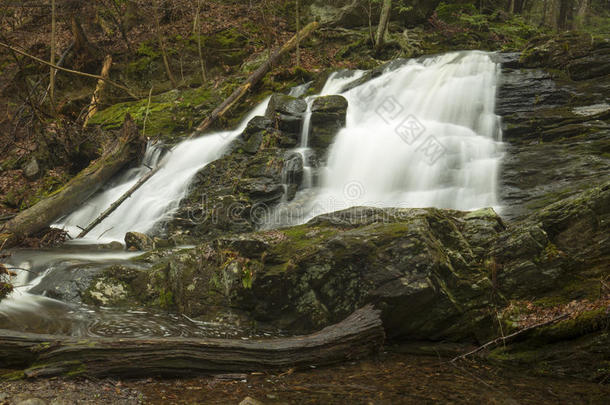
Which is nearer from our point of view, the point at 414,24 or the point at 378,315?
the point at 378,315

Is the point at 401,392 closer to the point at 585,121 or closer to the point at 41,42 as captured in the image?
the point at 585,121


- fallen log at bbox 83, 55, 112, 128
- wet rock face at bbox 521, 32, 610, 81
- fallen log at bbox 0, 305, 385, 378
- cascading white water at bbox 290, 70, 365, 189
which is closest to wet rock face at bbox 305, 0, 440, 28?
cascading white water at bbox 290, 70, 365, 189

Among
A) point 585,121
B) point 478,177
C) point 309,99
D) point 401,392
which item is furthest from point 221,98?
point 401,392

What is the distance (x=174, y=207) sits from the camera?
9.11 meters

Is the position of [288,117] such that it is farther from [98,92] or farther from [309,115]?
[98,92]

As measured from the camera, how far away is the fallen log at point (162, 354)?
364 centimetres

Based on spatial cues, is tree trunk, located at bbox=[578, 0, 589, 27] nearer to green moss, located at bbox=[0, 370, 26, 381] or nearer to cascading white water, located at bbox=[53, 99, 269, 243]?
cascading white water, located at bbox=[53, 99, 269, 243]

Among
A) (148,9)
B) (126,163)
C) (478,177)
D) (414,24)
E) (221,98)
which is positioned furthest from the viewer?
(148,9)

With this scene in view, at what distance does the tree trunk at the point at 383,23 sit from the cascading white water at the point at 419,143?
3246mm

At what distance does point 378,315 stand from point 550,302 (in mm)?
1783

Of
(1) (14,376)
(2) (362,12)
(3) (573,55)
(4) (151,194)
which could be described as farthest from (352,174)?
(2) (362,12)

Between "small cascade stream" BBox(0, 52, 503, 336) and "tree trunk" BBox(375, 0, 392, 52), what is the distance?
286 cm

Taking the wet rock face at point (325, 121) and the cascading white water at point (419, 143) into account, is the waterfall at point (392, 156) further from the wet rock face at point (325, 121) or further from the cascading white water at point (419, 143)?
the wet rock face at point (325, 121)

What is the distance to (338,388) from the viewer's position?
366cm
